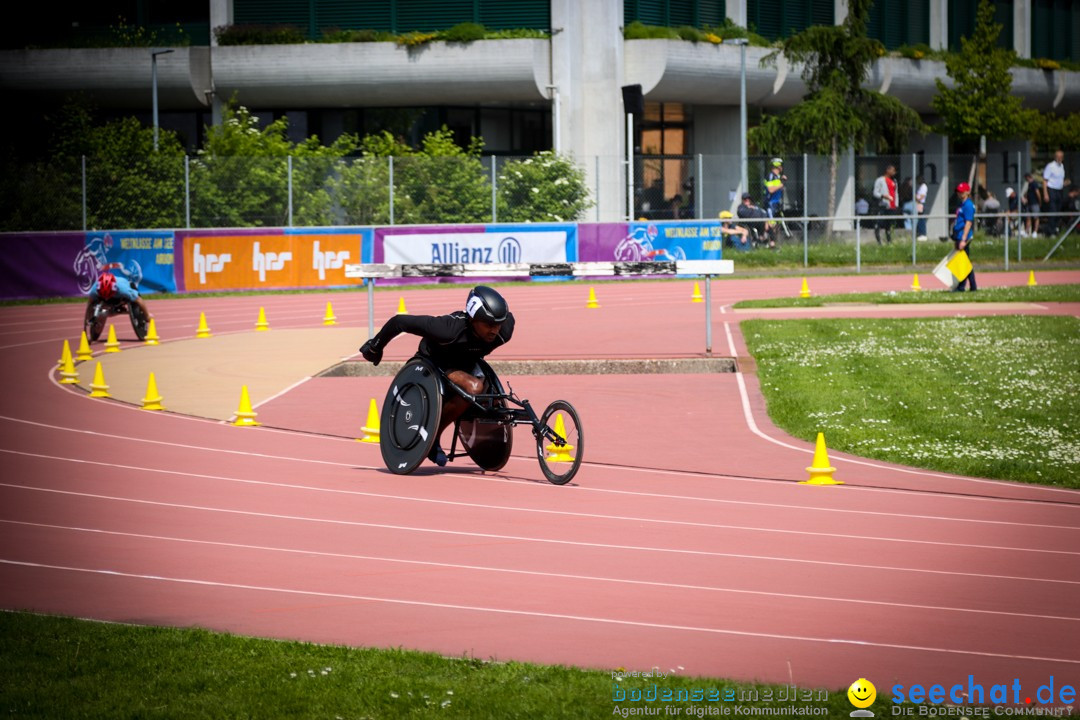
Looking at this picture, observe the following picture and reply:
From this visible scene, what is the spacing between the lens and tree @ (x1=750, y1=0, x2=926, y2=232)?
45.2 metres

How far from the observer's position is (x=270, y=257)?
1427 inches

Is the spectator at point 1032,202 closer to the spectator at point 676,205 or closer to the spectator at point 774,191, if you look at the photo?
the spectator at point 774,191

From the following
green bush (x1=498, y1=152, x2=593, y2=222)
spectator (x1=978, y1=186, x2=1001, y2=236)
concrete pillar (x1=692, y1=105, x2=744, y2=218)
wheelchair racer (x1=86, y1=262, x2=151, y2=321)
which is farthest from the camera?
concrete pillar (x1=692, y1=105, x2=744, y2=218)

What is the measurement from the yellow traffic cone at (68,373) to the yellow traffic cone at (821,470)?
36.0 ft

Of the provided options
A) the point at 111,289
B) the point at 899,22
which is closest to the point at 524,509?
the point at 111,289

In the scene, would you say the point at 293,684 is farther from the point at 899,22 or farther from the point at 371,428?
the point at 899,22

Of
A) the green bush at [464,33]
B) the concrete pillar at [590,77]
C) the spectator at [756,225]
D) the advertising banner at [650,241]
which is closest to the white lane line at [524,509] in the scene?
the advertising banner at [650,241]

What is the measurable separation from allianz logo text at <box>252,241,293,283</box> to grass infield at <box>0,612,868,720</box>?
2884 centimetres

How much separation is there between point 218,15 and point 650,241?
1954 cm

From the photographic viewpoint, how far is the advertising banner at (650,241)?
38156 mm

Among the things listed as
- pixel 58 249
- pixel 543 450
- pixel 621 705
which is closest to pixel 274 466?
pixel 543 450

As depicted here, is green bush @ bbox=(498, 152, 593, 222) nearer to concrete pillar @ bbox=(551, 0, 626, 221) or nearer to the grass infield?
concrete pillar @ bbox=(551, 0, 626, 221)

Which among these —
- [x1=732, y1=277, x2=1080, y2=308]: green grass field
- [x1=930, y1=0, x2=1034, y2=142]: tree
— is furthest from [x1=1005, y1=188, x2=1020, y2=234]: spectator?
[x1=732, y1=277, x2=1080, y2=308]: green grass field

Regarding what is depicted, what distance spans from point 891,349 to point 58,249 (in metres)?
20.4
